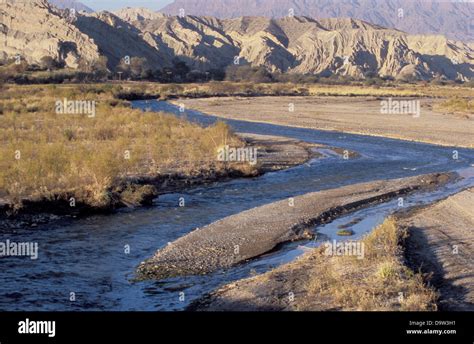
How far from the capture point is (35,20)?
144 metres

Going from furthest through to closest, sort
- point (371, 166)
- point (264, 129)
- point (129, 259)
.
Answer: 1. point (264, 129)
2. point (371, 166)
3. point (129, 259)

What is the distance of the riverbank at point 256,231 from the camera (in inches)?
537

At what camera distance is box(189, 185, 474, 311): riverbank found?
33.2 ft

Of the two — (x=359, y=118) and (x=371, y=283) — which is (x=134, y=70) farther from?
(x=371, y=283)

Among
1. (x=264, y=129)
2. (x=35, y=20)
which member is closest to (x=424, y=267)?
(x=264, y=129)

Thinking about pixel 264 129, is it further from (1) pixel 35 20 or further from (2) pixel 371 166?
(1) pixel 35 20

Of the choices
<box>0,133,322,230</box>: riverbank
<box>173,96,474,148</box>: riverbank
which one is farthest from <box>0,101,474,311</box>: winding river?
<box>173,96,474,148</box>: riverbank

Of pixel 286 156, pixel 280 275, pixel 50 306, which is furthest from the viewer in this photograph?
pixel 286 156

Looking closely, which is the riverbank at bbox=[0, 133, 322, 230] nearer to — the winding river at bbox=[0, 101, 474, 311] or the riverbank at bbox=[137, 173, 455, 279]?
the winding river at bbox=[0, 101, 474, 311]

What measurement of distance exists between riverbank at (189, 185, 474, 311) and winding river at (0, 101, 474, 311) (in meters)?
0.87

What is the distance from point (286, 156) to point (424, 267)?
18908 mm

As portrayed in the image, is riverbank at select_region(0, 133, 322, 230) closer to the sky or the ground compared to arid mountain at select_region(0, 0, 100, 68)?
closer to the ground

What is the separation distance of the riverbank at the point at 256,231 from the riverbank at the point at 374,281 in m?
1.62

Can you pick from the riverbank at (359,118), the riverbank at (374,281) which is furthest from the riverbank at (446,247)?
the riverbank at (359,118)
